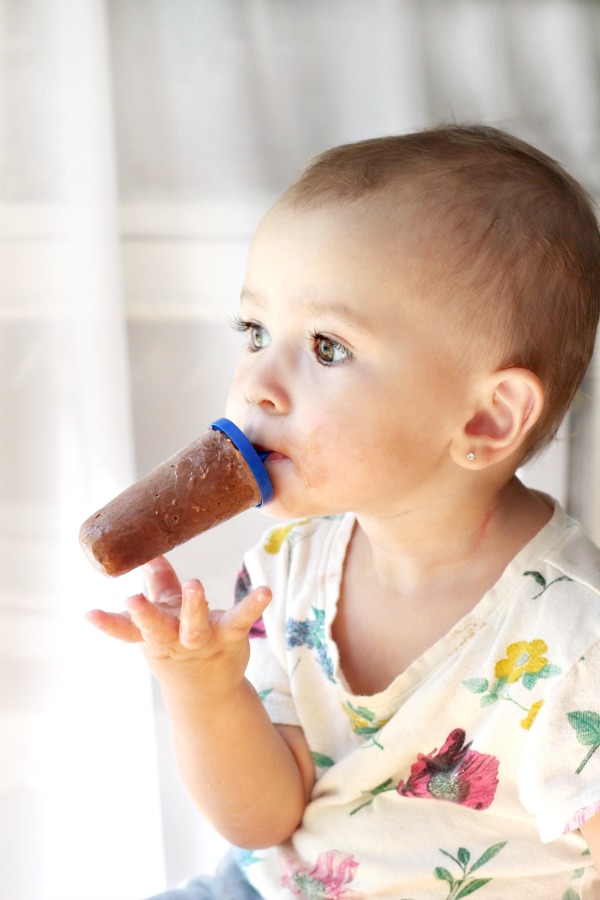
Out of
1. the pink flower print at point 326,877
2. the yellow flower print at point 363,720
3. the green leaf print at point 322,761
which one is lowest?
the pink flower print at point 326,877

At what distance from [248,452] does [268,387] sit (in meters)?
0.06

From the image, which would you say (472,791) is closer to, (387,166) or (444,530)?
(444,530)

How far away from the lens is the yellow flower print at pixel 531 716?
970 millimetres

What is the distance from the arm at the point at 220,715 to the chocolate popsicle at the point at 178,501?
0.15 feet

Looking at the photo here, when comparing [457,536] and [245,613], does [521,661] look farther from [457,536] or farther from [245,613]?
[245,613]

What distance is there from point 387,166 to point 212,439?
300 mm

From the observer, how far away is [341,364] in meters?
0.95

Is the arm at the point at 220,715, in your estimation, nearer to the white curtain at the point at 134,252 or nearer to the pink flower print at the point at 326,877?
the pink flower print at the point at 326,877

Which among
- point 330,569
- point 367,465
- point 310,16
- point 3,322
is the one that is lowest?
point 330,569

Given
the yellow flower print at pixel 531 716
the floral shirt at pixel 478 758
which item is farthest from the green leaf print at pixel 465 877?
the yellow flower print at pixel 531 716

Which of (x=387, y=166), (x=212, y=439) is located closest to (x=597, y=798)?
(x=212, y=439)

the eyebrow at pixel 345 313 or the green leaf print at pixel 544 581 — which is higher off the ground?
the eyebrow at pixel 345 313

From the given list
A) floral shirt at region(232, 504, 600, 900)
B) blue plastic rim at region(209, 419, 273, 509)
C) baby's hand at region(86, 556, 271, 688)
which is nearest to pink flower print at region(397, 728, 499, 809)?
floral shirt at region(232, 504, 600, 900)

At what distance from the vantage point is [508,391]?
0.98 metres
